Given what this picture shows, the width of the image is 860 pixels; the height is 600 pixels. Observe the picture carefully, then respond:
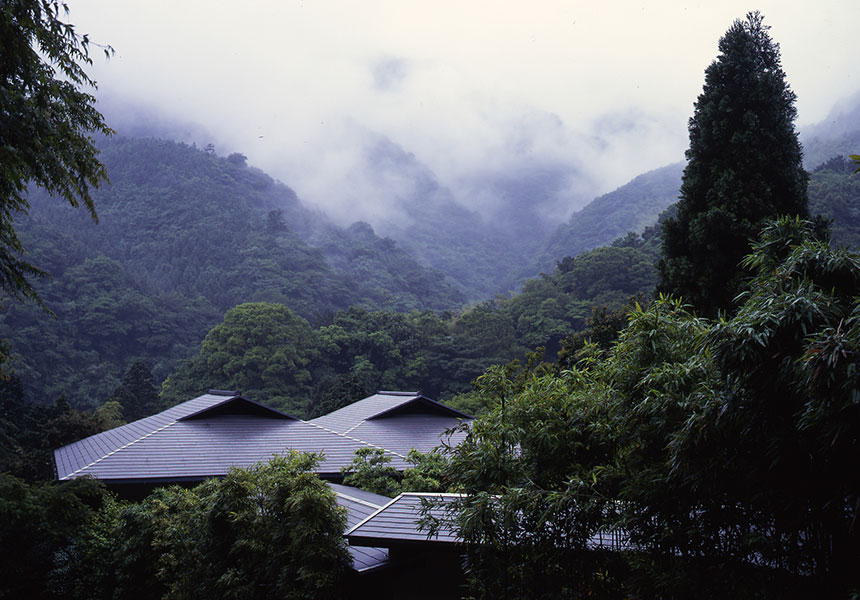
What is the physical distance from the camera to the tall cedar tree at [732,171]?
39.0 feet

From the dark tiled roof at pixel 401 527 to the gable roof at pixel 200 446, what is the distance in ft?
15.5

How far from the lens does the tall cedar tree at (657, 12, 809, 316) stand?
11898 mm

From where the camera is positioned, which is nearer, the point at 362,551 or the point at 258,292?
the point at 362,551

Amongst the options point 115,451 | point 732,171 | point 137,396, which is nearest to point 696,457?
point 732,171

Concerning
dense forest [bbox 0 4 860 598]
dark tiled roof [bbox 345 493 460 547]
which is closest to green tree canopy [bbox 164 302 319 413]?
dense forest [bbox 0 4 860 598]

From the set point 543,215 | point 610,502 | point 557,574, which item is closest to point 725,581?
point 610,502

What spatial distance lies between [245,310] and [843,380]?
38.0 m

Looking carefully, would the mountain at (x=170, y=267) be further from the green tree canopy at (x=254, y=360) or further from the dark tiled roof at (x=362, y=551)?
the dark tiled roof at (x=362, y=551)

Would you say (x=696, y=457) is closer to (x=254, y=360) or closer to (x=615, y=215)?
(x=254, y=360)

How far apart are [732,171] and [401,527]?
980 centimetres

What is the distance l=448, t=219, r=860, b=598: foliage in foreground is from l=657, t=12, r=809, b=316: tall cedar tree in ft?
25.6

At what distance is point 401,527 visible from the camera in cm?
665

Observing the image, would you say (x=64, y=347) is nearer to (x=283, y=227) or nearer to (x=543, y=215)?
(x=283, y=227)

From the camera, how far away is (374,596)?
7297 millimetres
